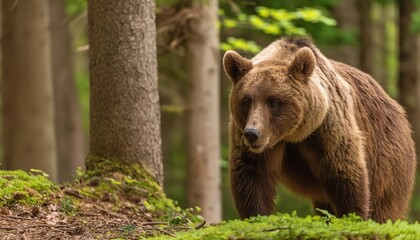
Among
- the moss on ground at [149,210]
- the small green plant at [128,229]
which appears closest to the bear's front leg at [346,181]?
the moss on ground at [149,210]

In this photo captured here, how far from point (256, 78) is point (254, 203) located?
3.54 feet

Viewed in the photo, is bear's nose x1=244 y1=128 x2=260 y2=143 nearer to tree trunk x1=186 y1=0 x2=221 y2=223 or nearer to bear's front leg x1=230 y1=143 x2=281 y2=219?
bear's front leg x1=230 y1=143 x2=281 y2=219

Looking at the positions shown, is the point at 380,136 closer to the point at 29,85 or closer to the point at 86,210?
the point at 86,210

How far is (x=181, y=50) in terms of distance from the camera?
12.5 metres

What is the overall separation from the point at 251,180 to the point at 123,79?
159 cm

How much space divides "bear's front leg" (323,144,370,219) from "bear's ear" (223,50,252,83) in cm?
104

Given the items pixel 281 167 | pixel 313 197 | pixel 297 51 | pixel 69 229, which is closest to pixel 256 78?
pixel 297 51

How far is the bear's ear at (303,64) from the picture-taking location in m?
6.61

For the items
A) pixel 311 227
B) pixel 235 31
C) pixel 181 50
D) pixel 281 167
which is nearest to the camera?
pixel 311 227

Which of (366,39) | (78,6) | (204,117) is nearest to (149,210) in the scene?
→ (204,117)

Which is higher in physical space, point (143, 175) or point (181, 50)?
point (181, 50)

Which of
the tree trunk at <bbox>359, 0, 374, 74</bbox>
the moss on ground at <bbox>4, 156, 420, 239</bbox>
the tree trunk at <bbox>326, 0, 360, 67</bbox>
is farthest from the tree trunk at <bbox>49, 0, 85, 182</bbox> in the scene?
the moss on ground at <bbox>4, 156, 420, 239</bbox>

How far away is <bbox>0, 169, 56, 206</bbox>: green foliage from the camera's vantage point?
21.1ft

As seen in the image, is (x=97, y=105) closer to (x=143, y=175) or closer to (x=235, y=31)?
(x=143, y=175)
